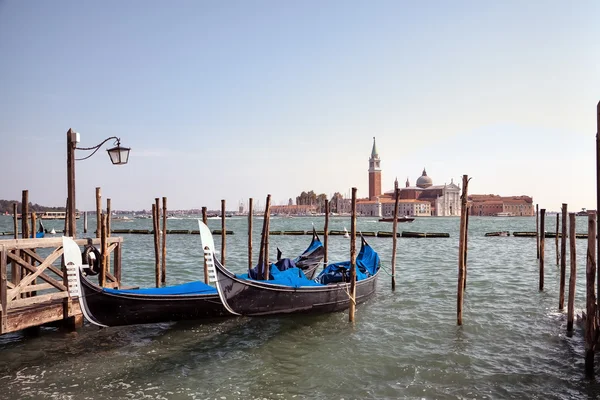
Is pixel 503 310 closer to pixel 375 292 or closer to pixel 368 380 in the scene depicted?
pixel 375 292

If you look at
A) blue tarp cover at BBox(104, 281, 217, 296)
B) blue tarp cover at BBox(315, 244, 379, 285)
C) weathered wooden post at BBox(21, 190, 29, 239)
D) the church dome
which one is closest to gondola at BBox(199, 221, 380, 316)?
blue tarp cover at BBox(315, 244, 379, 285)

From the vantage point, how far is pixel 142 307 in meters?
6.01

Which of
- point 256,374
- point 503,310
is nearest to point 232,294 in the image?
point 256,374

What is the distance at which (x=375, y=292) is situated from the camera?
9992 millimetres

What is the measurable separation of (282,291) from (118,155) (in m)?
3.13

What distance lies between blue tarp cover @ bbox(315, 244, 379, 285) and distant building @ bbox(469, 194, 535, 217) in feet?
332

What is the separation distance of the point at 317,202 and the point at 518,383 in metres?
125

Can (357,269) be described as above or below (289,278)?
below

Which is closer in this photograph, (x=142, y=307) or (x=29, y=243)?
(x=29, y=243)

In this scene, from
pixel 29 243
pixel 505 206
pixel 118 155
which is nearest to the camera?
pixel 29 243

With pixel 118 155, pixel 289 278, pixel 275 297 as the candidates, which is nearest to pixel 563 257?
pixel 289 278

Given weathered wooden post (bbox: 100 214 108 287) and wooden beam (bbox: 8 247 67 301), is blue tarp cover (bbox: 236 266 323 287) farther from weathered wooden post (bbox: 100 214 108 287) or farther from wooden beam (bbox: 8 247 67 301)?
wooden beam (bbox: 8 247 67 301)

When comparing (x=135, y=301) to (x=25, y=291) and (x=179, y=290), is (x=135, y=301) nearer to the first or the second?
(x=179, y=290)

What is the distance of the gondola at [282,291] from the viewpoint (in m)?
6.21
